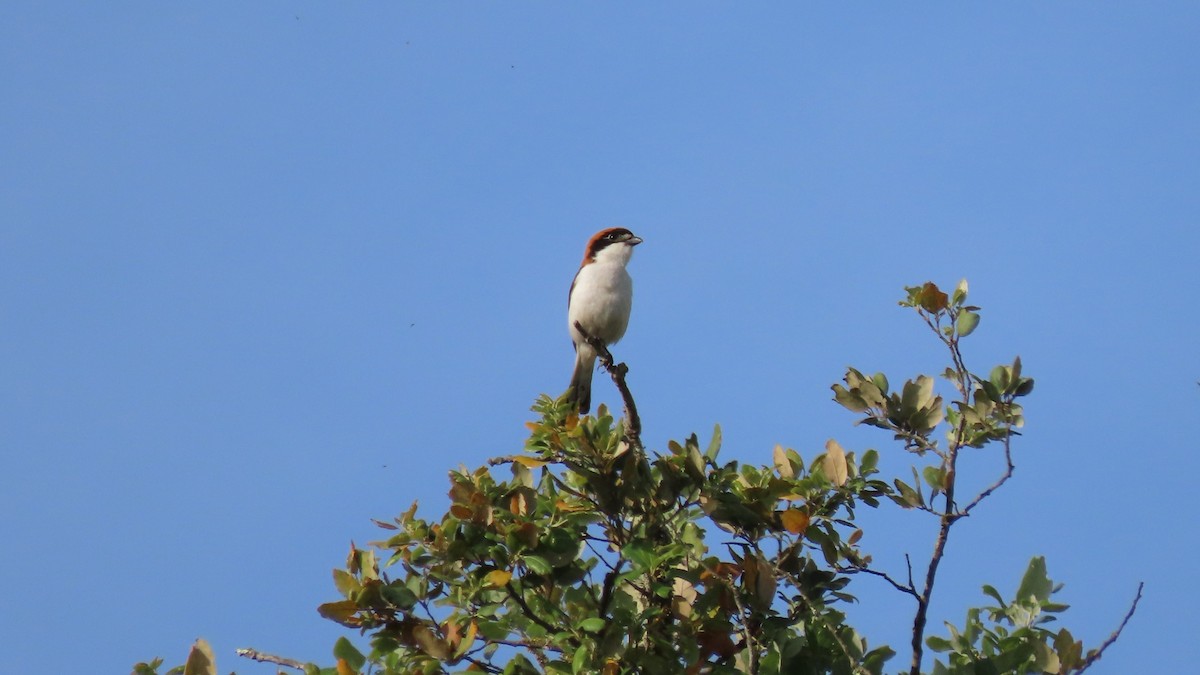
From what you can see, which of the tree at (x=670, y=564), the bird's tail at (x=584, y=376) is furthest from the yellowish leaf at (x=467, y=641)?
the bird's tail at (x=584, y=376)

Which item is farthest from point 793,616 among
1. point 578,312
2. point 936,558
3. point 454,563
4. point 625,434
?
point 578,312

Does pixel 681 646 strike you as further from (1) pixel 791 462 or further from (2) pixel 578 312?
(2) pixel 578 312

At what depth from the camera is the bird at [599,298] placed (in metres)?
10.1

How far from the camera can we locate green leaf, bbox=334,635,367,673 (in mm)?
4625

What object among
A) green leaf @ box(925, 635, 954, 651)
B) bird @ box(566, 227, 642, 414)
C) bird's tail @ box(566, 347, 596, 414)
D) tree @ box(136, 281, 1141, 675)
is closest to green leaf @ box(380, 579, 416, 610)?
tree @ box(136, 281, 1141, 675)

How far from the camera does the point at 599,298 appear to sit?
10109 millimetres

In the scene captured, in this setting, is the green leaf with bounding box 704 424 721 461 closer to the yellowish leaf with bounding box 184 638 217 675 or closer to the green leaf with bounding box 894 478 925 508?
the green leaf with bounding box 894 478 925 508

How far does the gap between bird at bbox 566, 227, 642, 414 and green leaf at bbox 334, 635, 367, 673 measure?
5.19 metres

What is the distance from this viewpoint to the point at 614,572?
4.84m

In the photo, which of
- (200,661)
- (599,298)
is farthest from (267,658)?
(599,298)

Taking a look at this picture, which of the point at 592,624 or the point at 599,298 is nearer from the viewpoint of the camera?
the point at 592,624

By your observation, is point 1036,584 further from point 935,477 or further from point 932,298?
point 932,298

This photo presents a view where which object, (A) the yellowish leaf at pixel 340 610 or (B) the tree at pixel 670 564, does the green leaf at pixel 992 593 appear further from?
(A) the yellowish leaf at pixel 340 610

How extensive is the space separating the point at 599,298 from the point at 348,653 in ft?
18.8
